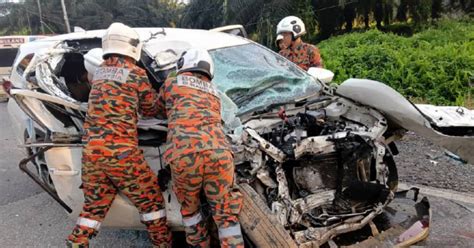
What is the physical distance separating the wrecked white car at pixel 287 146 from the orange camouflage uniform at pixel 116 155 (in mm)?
116

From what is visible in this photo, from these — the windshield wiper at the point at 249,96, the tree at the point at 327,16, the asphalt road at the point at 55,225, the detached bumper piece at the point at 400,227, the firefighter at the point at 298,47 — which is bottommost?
the asphalt road at the point at 55,225

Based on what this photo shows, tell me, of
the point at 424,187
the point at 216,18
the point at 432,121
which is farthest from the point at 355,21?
the point at 432,121

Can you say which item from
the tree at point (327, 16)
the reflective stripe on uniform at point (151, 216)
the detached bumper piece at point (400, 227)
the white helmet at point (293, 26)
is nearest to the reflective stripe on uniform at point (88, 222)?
the reflective stripe on uniform at point (151, 216)

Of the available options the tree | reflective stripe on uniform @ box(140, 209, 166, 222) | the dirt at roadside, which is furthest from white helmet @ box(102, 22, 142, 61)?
the tree

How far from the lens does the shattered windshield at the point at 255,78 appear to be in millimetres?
3469

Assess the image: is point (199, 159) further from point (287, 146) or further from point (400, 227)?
point (400, 227)

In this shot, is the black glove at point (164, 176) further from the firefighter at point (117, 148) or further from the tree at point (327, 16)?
the tree at point (327, 16)

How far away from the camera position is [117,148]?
9.34 feet

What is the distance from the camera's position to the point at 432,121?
124 inches

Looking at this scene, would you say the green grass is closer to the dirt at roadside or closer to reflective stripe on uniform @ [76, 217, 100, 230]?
the dirt at roadside

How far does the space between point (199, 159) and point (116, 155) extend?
58 cm

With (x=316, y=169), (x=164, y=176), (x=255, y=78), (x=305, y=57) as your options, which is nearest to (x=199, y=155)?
(x=164, y=176)

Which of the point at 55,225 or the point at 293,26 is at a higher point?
the point at 293,26

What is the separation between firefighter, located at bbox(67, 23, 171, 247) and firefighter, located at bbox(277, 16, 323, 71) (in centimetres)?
278
